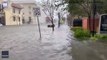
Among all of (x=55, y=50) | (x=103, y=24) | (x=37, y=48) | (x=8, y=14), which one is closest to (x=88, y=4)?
(x=103, y=24)

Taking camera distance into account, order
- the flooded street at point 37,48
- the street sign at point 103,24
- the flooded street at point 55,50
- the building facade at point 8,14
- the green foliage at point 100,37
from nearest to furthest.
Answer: the flooded street at point 55,50
the flooded street at point 37,48
the green foliage at point 100,37
the street sign at point 103,24
the building facade at point 8,14

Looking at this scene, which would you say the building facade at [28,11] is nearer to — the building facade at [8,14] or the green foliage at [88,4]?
the building facade at [8,14]

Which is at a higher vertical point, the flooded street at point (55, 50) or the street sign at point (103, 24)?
the street sign at point (103, 24)

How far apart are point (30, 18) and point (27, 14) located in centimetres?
225

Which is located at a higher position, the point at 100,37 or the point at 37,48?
the point at 100,37

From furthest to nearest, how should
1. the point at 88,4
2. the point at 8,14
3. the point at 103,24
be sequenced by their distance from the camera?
the point at 8,14 → the point at 88,4 → the point at 103,24

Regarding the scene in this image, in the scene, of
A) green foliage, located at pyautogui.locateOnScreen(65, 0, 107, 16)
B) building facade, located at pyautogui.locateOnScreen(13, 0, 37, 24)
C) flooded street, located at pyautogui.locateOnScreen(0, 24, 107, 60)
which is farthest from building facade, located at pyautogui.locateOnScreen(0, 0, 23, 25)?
flooded street, located at pyautogui.locateOnScreen(0, 24, 107, 60)

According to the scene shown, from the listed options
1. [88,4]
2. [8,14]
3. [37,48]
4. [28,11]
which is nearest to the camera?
[37,48]

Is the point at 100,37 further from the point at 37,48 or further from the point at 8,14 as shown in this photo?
the point at 8,14

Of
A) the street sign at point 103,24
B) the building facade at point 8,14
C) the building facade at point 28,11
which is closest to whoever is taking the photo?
the street sign at point 103,24

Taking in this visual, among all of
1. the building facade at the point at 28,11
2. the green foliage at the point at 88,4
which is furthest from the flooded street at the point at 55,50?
the building facade at the point at 28,11

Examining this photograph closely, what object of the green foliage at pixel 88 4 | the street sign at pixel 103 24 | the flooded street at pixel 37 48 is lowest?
the flooded street at pixel 37 48

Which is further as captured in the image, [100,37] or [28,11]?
[28,11]

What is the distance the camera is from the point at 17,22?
108312 millimetres
